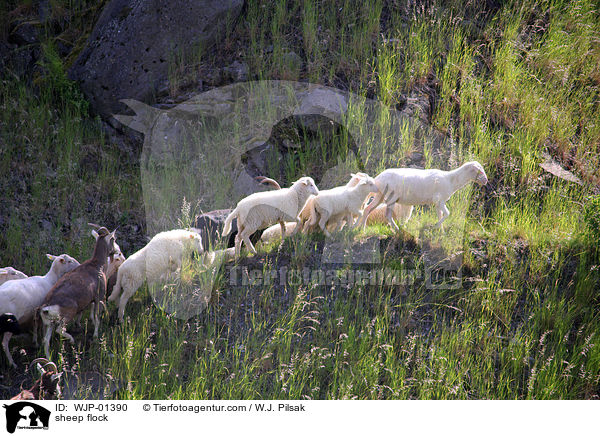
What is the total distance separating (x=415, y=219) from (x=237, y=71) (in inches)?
186

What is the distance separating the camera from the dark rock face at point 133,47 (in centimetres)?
1002

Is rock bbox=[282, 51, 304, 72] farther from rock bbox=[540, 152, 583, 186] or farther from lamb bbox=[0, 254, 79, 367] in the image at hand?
lamb bbox=[0, 254, 79, 367]

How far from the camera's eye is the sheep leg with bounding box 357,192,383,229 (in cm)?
711

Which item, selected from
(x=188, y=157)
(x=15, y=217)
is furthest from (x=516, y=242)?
(x=15, y=217)

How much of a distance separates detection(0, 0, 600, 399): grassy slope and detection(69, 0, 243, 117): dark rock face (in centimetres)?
49

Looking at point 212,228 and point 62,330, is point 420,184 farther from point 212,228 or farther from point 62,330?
point 62,330

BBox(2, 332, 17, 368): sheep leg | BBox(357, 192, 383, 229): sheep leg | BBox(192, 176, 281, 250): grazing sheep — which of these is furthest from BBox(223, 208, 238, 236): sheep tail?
BBox(2, 332, 17, 368): sheep leg

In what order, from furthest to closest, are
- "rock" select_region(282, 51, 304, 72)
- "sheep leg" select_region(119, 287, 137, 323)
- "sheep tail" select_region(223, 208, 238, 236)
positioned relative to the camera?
"rock" select_region(282, 51, 304, 72) → "sheep tail" select_region(223, 208, 238, 236) → "sheep leg" select_region(119, 287, 137, 323)

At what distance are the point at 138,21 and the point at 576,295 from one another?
8088 mm

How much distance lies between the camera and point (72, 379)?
19.5 ft

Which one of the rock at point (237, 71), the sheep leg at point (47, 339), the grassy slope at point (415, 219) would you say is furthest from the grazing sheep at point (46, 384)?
the rock at point (237, 71)

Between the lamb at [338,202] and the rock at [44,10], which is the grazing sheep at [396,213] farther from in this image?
the rock at [44,10]

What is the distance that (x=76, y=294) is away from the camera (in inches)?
236

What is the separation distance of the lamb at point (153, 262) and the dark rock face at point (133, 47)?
4.33 meters
